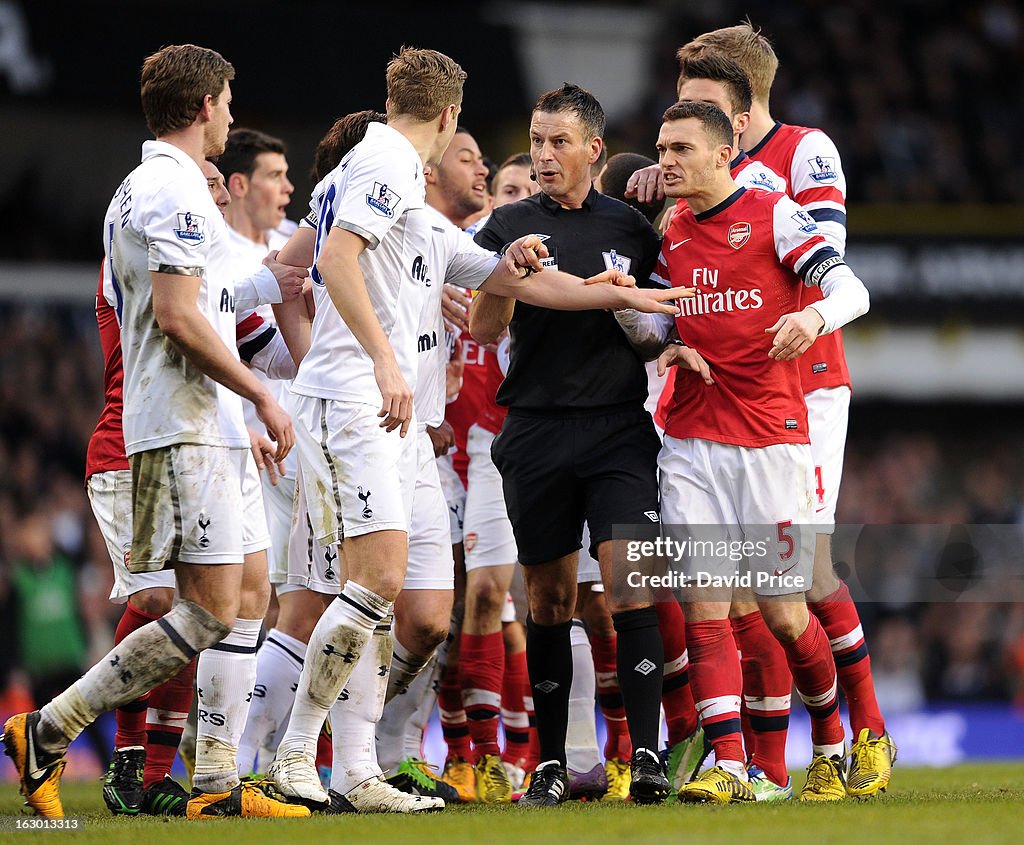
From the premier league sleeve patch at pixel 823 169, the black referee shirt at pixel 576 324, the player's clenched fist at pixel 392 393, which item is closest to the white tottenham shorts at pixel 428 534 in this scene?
the black referee shirt at pixel 576 324

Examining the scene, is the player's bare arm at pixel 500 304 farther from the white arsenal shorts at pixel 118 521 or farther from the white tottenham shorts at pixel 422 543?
the white arsenal shorts at pixel 118 521

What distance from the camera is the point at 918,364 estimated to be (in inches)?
777

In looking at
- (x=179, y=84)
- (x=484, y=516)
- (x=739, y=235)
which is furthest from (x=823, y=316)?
(x=179, y=84)

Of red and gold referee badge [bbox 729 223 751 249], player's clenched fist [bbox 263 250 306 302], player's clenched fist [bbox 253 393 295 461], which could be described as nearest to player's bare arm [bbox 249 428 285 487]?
player's clenched fist [bbox 253 393 295 461]

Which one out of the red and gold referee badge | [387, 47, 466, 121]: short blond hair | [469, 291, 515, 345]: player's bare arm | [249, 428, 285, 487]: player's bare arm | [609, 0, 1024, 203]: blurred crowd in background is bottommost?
[249, 428, 285, 487]: player's bare arm

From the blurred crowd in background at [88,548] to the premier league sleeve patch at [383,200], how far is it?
25.4ft

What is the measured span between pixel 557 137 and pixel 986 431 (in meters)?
17.4

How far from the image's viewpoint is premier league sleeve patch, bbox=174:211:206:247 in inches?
210

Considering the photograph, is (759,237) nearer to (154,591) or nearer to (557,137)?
(557,137)

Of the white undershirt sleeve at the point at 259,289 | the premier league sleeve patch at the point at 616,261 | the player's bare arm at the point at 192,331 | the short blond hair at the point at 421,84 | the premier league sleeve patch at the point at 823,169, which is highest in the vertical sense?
the short blond hair at the point at 421,84

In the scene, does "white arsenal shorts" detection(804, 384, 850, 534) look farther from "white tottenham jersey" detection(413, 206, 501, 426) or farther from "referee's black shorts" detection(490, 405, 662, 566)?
"white tottenham jersey" detection(413, 206, 501, 426)

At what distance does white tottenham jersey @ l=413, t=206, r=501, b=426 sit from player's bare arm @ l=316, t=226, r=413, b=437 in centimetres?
49

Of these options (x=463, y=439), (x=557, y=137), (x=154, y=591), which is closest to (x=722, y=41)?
(x=557, y=137)

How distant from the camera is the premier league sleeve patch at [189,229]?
17.5 ft
